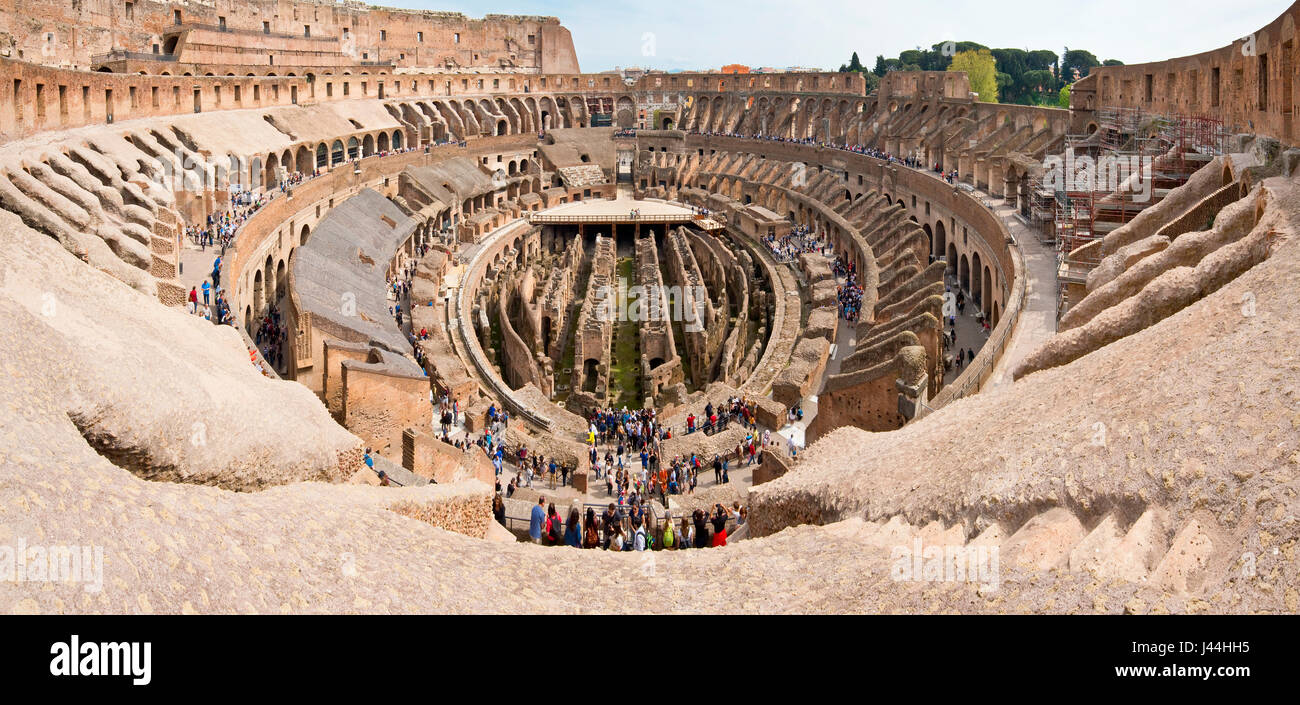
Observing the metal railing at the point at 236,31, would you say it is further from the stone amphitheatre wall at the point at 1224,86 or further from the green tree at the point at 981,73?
the green tree at the point at 981,73

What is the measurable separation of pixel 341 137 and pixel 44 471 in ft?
125

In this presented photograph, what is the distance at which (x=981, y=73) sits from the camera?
68188mm

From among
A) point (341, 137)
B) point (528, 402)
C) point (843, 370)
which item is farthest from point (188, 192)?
point (843, 370)

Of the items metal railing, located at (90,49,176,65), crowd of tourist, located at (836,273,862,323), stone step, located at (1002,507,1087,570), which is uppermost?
metal railing, located at (90,49,176,65)

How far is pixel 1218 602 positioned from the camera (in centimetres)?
475

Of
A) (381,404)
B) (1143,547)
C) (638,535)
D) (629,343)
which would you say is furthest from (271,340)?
(1143,547)

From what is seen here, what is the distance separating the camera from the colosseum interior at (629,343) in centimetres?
580

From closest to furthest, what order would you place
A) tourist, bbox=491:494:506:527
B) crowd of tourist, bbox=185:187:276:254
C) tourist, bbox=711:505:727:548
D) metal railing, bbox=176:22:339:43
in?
1. tourist, bbox=711:505:727:548
2. tourist, bbox=491:494:506:527
3. crowd of tourist, bbox=185:187:276:254
4. metal railing, bbox=176:22:339:43

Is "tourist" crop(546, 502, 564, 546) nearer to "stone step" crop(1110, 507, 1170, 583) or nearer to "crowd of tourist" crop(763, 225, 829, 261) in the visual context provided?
"stone step" crop(1110, 507, 1170, 583)

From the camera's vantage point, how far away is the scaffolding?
19.3m

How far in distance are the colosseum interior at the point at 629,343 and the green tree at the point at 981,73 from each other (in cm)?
1924

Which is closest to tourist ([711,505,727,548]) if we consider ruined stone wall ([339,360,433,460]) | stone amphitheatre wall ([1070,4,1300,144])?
ruined stone wall ([339,360,433,460])

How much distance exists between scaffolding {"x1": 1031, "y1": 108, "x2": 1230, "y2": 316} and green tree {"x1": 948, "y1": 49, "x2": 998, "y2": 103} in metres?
45.4
